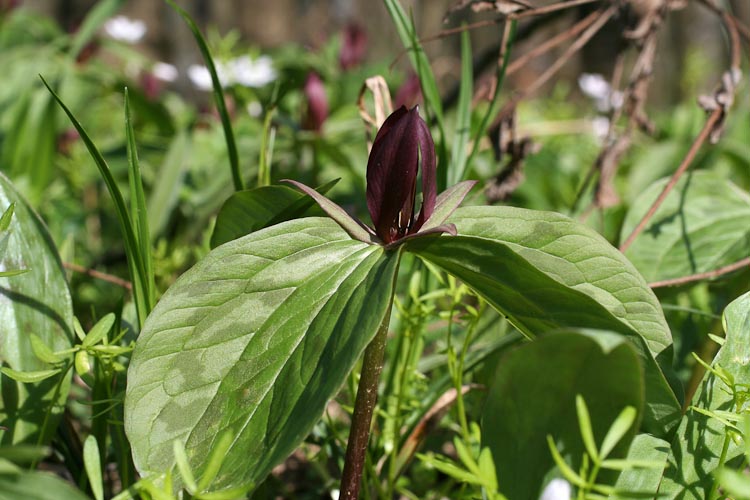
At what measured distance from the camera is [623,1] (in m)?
1.07

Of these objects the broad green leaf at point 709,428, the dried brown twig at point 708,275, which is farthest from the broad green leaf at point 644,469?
the dried brown twig at point 708,275

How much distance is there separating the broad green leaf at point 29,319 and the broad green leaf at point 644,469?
1.50 feet

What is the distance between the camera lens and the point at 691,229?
0.97 meters

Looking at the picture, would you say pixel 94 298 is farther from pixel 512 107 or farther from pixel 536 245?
pixel 536 245

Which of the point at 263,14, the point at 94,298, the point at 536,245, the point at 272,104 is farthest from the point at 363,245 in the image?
the point at 263,14

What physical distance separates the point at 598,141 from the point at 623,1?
1.55m

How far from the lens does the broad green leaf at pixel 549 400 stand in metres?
0.45

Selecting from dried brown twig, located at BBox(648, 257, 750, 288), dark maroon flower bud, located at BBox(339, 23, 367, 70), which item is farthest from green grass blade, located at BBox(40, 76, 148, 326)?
dark maroon flower bud, located at BBox(339, 23, 367, 70)

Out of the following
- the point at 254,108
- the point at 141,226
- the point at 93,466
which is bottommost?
the point at 254,108

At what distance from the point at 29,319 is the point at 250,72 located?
4.87ft

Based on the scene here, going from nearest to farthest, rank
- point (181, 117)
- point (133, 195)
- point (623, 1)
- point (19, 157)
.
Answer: point (133, 195), point (623, 1), point (19, 157), point (181, 117)

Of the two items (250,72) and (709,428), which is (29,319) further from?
(250,72)

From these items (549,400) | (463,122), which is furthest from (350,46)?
(549,400)

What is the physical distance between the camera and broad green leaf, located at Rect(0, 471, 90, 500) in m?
0.40
